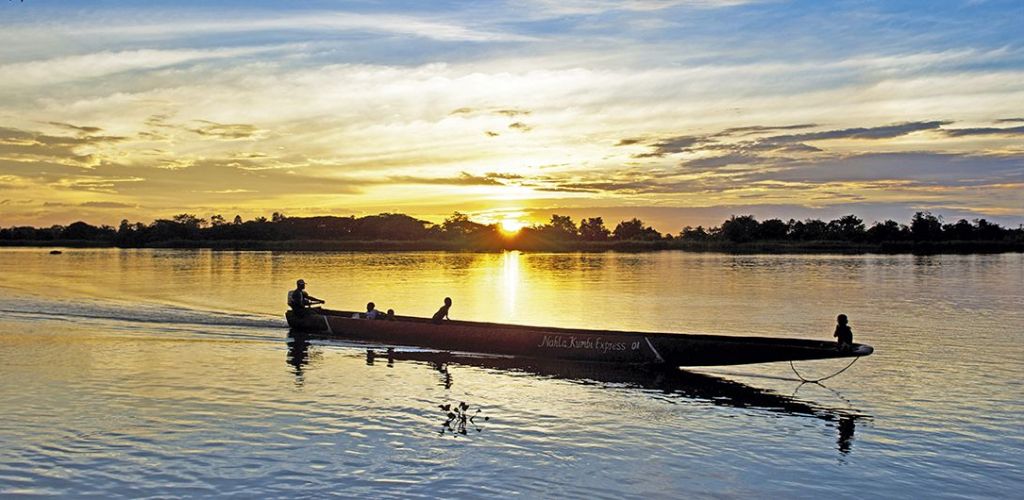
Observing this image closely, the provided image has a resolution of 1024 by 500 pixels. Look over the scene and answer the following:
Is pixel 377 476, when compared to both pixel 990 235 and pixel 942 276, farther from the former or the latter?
pixel 990 235

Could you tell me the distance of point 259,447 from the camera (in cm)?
1277

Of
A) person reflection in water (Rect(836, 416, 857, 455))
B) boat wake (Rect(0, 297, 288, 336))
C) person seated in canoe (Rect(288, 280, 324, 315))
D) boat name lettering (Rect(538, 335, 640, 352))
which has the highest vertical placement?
person seated in canoe (Rect(288, 280, 324, 315))

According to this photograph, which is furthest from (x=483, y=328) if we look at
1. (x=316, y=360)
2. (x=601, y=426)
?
(x=601, y=426)

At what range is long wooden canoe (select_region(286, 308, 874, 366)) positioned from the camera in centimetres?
1858

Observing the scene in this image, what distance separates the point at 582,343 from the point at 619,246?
5836 inches

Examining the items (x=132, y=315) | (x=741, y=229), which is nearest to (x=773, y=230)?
(x=741, y=229)

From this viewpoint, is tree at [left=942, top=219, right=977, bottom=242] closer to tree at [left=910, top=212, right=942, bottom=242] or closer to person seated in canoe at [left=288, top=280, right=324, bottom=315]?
tree at [left=910, top=212, right=942, bottom=242]

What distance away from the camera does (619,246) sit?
167750 mm

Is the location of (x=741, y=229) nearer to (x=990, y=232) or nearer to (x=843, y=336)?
(x=990, y=232)

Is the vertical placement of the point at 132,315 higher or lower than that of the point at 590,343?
lower

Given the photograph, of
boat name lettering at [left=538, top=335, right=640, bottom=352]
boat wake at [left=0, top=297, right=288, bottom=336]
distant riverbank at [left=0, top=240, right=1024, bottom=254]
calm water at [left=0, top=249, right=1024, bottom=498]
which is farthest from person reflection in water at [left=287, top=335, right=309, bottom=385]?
distant riverbank at [left=0, top=240, right=1024, bottom=254]

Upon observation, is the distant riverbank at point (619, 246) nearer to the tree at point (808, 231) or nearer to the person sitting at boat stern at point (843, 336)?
the tree at point (808, 231)

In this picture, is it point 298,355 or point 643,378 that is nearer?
point 643,378

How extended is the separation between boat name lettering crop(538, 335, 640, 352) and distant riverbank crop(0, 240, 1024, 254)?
391 ft
